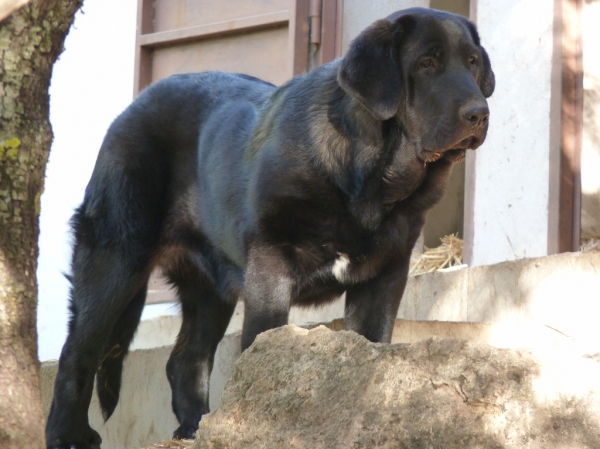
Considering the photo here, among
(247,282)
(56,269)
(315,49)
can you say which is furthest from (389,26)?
(56,269)

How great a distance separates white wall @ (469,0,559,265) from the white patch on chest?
1.97 m

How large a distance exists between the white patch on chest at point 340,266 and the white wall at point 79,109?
4271 mm

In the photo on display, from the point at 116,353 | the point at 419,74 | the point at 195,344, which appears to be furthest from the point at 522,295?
the point at 116,353

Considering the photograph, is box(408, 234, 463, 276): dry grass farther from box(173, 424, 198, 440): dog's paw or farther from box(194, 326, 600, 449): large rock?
box(194, 326, 600, 449): large rock

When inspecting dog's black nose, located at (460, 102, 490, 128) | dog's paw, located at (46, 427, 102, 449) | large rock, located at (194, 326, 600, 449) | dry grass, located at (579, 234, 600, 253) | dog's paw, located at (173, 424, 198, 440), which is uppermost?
dog's black nose, located at (460, 102, 490, 128)

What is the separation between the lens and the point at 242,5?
6.96 metres

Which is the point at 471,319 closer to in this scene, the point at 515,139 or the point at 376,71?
the point at 515,139

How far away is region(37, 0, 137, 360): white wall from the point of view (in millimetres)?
7691

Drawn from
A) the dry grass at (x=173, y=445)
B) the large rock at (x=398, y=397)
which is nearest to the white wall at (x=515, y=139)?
the dry grass at (x=173, y=445)

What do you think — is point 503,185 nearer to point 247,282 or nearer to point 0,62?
point 247,282

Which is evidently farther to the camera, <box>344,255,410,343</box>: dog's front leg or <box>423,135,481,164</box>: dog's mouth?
<box>344,255,410,343</box>: dog's front leg

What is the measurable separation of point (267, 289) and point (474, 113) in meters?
0.98

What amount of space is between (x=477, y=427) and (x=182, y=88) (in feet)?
9.02

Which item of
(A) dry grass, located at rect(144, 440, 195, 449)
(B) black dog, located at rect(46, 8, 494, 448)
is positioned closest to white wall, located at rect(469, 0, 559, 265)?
(B) black dog, located at rect(46, 8, 494, 448)
